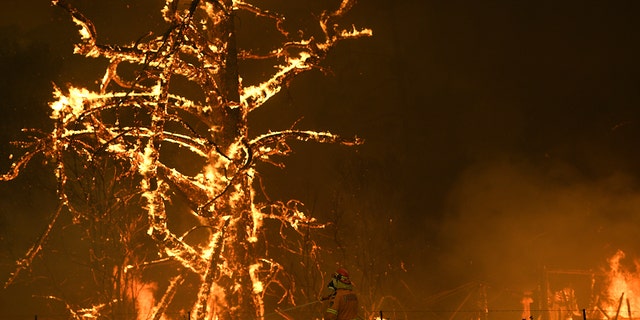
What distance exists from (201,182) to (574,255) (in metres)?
20.6

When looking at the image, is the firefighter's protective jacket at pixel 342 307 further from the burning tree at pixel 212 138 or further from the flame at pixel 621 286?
the flame at pixel 621 286

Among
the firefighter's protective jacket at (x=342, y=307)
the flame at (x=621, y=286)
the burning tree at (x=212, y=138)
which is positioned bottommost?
the firefighter's protective jacket at (x=342, y=307)

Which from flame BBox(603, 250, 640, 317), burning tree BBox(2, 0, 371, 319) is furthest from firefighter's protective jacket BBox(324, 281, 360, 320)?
flame BBox(603, 250, 640, 317)

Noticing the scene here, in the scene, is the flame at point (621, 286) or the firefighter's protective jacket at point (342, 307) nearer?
the firefighter's protective jacket at point (342, 307)

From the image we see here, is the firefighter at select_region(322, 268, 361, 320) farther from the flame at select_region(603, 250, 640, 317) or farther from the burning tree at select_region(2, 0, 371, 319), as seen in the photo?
the flame at select_region(603, 250, 640, 317)

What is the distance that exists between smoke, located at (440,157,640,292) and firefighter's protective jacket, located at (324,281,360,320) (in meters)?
19.2

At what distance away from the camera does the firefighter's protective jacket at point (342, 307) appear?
345 inches

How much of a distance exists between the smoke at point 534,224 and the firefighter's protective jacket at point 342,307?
63.1ft

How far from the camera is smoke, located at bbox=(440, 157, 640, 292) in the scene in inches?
1025

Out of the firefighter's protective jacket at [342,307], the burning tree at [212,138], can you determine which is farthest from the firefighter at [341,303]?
the burning tree at [212,138]

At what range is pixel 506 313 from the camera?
2684 cm

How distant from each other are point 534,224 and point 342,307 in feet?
67.0

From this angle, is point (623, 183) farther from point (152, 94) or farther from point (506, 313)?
point (152, 94)

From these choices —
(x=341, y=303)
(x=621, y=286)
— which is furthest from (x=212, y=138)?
(x=621, y=286)
